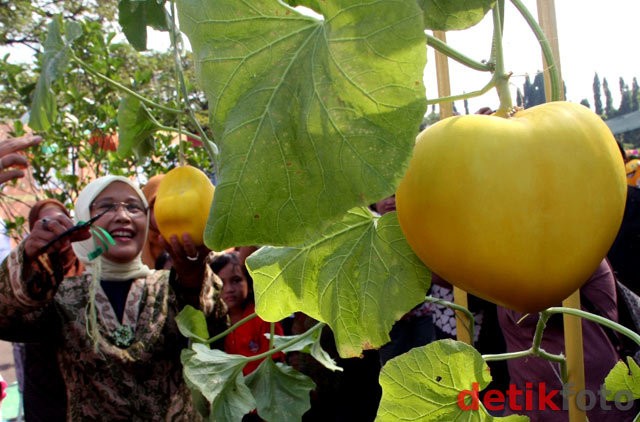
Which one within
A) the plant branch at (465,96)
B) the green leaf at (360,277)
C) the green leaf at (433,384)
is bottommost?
the green leaf at (433,384)

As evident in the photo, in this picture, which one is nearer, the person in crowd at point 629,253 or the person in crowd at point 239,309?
the person in crowd at point 629,253

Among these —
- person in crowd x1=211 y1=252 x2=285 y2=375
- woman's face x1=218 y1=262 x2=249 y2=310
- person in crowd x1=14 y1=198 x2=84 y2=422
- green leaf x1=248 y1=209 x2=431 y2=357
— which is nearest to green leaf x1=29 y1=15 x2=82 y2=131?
green leaf x1=248 y1=209 x2=431 y2=357

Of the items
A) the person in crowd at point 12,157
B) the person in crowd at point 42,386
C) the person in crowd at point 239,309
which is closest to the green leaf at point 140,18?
the person in crowd at point 12,157

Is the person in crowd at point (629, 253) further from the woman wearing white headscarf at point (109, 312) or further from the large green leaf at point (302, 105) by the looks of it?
the large green leaf at point (302, 105)

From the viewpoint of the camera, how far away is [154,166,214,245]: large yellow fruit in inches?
45.0

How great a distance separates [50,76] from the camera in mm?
807

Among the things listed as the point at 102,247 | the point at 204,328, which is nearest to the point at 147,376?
the point at 102,247

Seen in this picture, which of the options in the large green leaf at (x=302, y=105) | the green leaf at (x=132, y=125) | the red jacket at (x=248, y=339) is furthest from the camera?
the red jacket at (x=248, y=339)

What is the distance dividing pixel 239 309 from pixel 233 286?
8 centimetres

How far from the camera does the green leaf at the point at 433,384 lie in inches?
19.0

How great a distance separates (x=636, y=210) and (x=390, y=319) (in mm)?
1828

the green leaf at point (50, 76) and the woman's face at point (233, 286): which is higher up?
the green leaf at point (50, 76)

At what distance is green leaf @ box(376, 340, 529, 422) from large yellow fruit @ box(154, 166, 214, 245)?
0.72 meters

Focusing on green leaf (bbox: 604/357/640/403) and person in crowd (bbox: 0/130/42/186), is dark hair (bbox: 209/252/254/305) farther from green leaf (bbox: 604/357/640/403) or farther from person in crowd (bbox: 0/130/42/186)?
green leaf (bbox: 604/357/640/403)
